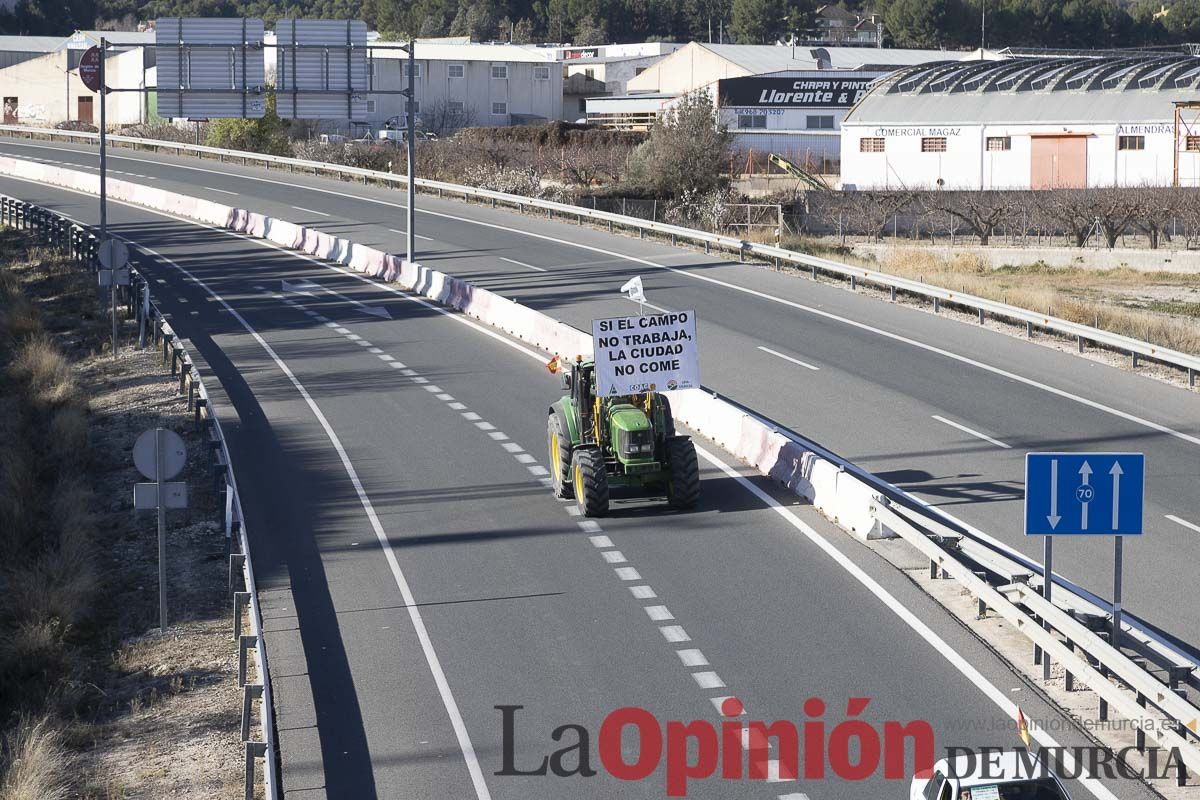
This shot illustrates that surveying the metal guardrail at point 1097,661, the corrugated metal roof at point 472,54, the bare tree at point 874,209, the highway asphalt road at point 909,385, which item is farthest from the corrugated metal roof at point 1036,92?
the metal guardrail at point 1097,661

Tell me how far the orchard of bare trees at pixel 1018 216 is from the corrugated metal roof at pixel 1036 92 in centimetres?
874

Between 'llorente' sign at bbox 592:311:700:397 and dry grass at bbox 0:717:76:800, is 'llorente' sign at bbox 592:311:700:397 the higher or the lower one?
the higher one

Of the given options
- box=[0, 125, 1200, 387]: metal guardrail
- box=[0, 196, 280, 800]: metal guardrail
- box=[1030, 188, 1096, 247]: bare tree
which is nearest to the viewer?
box=[0, 196, 280, 800]: metal guardrail

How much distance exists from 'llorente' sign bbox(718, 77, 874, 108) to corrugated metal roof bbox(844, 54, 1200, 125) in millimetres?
14648

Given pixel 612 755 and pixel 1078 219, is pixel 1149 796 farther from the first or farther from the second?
pixel 1078 219

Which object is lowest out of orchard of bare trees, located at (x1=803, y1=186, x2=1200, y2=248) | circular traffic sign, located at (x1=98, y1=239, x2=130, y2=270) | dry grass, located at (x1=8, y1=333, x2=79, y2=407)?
dry grass, located at (x1=8, y1=333, x2=79, y2=407)

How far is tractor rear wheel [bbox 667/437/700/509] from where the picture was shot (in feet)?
62.1

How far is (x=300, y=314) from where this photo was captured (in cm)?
3650

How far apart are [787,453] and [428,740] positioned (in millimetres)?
9591

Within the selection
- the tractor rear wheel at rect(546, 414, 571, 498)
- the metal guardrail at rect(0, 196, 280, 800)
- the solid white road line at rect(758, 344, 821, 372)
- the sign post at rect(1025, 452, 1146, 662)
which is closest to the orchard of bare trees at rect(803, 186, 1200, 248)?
the solid white road line at rect(758, 344, 821, 372)

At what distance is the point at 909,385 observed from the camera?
27.4 metres

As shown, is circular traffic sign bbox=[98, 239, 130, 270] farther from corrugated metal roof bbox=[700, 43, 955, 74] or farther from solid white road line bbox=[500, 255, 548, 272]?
corrugated metal roof bbox=[700, 43, 955, 74]

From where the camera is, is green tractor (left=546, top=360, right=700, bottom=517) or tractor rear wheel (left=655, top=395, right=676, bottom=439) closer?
green tractor (left=546, top=360, right=700, bottom=517)

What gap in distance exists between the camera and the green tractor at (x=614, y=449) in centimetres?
1869
